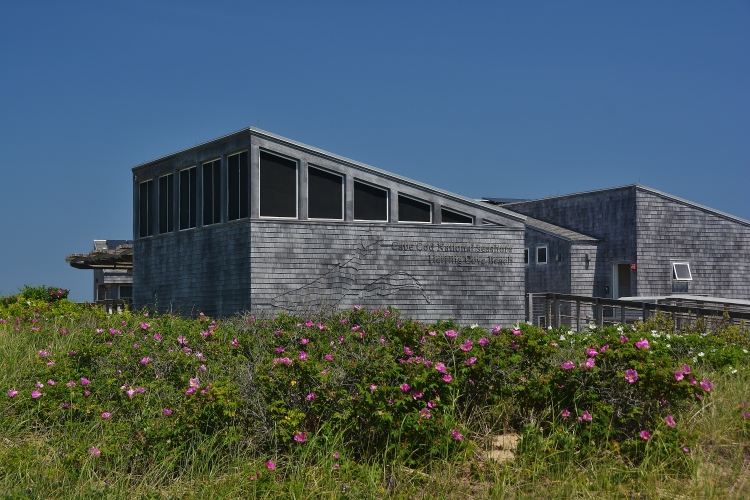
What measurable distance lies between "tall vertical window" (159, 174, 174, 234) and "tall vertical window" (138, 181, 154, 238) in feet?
2.75

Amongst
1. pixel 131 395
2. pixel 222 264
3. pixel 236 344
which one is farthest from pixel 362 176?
pixel 131 395

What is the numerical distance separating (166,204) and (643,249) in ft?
63.7

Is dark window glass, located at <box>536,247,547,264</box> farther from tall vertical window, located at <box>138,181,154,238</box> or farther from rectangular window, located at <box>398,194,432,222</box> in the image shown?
tall vertical window, located at <box>138,181,154,238</box>

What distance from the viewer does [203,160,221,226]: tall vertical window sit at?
23.6 metres

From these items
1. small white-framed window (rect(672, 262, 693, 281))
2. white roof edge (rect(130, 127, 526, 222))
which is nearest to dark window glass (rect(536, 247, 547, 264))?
small white-framed window (rect(672, 262, 693, 281))

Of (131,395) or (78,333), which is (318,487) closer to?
(131,395)

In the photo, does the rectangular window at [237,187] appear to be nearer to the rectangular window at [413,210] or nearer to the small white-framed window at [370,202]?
the small white-framed window at [370,202]

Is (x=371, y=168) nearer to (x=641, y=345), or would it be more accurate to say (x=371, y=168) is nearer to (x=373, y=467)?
(x=641, y=345)

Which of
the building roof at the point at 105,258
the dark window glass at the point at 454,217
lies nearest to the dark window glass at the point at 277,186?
the dark window glass at the point at 454,217

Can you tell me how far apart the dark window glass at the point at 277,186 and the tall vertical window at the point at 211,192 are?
2157 millimetres

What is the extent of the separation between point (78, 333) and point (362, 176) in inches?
464

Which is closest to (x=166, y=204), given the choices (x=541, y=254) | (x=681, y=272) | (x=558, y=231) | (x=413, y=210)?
(x=413, y=210)

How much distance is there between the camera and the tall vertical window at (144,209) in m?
28.0

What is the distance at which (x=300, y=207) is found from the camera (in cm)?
2225
